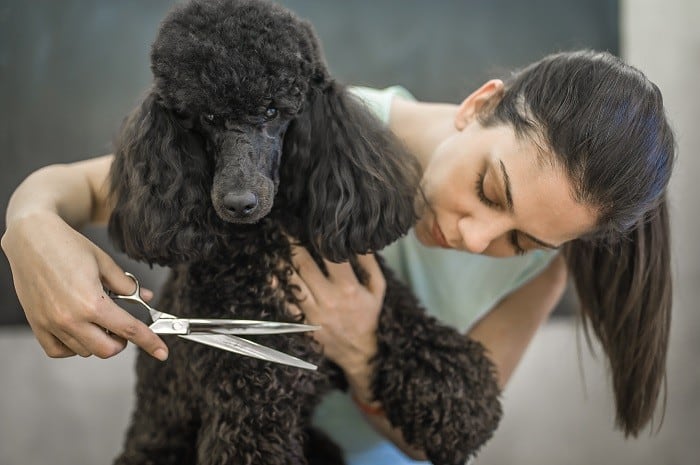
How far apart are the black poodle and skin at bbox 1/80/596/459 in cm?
4

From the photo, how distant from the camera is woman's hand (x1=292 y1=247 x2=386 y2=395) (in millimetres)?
936

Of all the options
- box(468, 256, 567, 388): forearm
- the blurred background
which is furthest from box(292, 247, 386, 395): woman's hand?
the blurred background

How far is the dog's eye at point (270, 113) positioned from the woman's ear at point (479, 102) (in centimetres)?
A: 35

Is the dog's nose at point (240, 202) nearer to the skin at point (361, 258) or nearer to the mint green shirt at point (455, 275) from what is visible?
the skin at point (361, 258)

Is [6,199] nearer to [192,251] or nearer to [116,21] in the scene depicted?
[116,21]

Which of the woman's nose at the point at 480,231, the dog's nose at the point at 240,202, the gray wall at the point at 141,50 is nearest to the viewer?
the dog's nose at the point at 240,202

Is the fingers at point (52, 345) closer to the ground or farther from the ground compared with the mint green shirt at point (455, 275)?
farther from the ground

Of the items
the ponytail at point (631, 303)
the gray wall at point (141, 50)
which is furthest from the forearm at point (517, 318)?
the gray wall at point (141, 50)

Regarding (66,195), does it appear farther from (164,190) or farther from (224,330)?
(224,330)

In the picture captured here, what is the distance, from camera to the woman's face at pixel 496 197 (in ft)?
2.92

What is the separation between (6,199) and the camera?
1.56m

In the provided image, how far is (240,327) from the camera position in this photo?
2.68 feet

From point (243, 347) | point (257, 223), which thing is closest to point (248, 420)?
point (243, 347)

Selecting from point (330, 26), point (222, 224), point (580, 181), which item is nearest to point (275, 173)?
point (222, 224)
